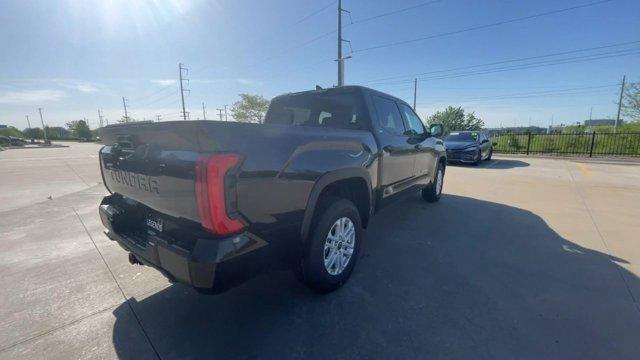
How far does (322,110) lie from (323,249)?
6.49 ft

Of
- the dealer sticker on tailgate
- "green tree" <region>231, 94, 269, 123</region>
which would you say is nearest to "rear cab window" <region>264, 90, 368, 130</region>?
the dealer sticker on tailgate

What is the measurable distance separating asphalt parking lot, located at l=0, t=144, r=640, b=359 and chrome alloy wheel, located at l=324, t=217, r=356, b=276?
25cm

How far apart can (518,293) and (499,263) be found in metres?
0.62

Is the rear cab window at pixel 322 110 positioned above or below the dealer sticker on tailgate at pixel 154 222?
above

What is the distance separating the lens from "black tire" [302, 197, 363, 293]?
2.39 m

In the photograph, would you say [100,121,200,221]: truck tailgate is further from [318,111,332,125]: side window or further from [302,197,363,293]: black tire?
[318,111,332,125]: side window

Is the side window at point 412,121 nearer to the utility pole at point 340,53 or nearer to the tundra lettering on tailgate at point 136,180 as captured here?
the tundra lettering on tailgate at point 136,180

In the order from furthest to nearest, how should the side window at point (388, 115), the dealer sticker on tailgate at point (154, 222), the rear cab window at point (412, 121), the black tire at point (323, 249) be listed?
the rear cab window at point (412, 121) → the side window at point (388, 115) → the black tire at point (323, 249) → the dealer sticker on tailgate at point (154, 222)

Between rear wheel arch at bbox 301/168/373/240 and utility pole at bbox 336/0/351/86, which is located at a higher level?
utility pole at bbox 336/0/351/86

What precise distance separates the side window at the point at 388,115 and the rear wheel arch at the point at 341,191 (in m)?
1.00

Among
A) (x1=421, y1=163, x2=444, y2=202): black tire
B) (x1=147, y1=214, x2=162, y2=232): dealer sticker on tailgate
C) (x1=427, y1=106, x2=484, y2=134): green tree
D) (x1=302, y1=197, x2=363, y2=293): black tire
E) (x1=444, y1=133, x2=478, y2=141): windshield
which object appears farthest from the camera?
(x1=427, y1=106, x2=484, y2=134): green tree

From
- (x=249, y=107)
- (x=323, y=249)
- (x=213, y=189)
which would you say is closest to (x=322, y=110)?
(x=323, y=249)

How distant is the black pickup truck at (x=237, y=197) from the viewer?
1.69 meters

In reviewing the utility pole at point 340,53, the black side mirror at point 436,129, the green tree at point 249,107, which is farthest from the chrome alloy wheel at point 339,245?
the green tree at point 249,107
